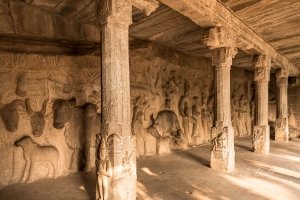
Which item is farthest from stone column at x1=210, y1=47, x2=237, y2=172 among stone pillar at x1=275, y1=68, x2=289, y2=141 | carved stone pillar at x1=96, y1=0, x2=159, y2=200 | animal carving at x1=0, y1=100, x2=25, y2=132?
stone pillar at x1=275, y1=68, x2=289, y2=141

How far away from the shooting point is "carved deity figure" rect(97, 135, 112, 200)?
2.96 m

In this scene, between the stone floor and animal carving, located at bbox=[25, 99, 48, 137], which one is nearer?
the stone floor

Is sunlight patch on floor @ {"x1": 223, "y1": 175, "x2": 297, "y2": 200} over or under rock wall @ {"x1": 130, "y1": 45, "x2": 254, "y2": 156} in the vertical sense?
under

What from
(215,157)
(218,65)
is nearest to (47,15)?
(218,65)

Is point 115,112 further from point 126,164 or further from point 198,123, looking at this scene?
point 198,123

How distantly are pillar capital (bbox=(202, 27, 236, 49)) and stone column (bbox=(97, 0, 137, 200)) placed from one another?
2.52m

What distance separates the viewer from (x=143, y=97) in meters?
7.06

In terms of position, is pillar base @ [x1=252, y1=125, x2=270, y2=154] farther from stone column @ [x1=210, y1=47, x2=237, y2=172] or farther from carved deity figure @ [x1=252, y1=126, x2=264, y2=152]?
stone column @ [x1=210, y1=47, x2=237, y2=172]

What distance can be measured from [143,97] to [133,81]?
59cm

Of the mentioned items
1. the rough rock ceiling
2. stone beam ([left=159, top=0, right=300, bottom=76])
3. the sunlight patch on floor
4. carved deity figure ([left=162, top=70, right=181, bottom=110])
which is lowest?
the sunlight patch on floor

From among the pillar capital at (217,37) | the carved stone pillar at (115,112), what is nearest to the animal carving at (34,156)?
the carved stone pillar at (115,112)

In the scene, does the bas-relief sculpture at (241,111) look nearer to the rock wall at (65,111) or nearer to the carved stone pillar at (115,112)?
the rock wall at (65,111)

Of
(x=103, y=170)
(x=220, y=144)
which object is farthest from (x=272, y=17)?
(x=103, y=170)

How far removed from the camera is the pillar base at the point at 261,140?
7277mm
